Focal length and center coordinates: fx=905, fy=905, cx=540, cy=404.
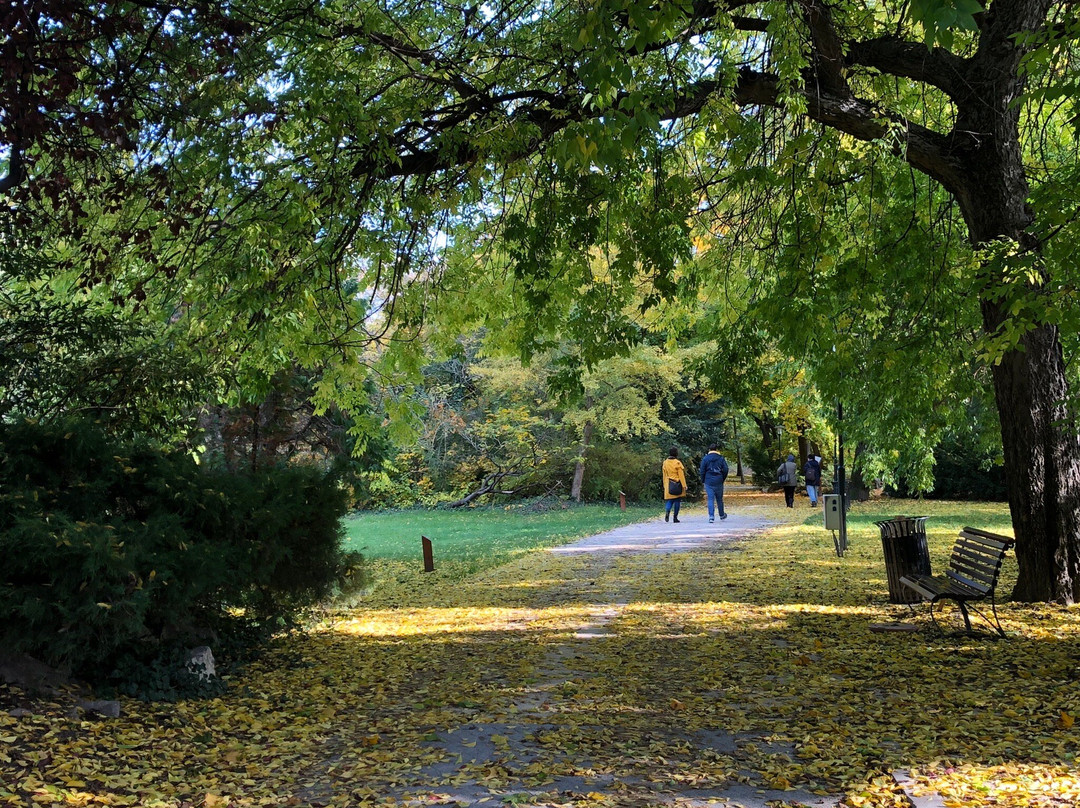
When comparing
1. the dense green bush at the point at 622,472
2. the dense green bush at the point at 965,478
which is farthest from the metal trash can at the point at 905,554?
the dense green bush at the point at 965,478

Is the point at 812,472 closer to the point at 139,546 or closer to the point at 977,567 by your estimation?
the point at 977,567

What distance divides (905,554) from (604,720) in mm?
5431

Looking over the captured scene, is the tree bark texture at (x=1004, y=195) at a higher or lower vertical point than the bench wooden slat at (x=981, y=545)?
higher

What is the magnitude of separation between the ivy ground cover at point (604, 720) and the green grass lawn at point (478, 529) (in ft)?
19.6

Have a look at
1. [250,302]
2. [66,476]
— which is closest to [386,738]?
[66,476]

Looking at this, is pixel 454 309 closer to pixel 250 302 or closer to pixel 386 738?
pixel 250 302

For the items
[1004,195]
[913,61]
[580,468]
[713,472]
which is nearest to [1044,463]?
[1004,195]

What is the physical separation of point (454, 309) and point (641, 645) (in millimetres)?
5917

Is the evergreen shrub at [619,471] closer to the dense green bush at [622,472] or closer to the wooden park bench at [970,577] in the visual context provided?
the dense green bush at [622,472]

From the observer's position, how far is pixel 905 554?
9977 millimetres

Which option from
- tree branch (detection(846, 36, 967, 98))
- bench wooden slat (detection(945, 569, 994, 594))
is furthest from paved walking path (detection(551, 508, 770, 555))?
tree branch (detection(846, 36, 967, 98))

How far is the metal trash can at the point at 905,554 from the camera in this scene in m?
9.95

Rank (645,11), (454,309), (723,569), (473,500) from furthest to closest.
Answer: (473,500) < (723,569) < (454,309) < (645,11)

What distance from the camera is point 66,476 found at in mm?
6355
